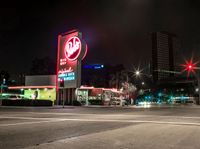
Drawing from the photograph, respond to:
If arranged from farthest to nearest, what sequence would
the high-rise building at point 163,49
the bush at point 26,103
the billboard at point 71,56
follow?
the high-rise building at point 163,49, the billboard at point 71,56, the bush at point 26,103

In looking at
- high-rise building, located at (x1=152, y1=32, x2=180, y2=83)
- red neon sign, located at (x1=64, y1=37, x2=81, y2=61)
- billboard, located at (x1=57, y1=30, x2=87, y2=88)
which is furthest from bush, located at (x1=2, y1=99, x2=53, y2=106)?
high-rise building, located at (x1=152, y1=32, x2=180, y2=83)

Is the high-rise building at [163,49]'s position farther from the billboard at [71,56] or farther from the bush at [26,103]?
the bush at [26,103]

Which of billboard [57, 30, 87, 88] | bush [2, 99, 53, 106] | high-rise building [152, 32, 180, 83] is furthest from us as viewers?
high-rise building [152, 32, 180, 83]

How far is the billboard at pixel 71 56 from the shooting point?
55625 millimetres

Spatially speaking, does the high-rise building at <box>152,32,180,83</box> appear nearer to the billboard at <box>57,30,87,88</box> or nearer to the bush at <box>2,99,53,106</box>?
the billboard at <box>57,30,87,88</box>

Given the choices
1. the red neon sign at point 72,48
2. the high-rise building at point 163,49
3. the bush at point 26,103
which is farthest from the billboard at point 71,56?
the high-rise building at point 163,49

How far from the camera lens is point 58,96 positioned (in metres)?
62.0

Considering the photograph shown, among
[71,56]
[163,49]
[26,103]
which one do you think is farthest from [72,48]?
[163,49]

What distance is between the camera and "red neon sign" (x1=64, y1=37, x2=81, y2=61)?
2194 inches

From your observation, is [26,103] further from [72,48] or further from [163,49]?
[163,49]

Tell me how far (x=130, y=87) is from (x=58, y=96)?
25626 mm

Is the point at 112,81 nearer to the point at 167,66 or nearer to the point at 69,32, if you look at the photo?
the point at 167,66

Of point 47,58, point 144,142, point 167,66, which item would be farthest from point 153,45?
point 144,142

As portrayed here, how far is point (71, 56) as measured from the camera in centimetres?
5728
